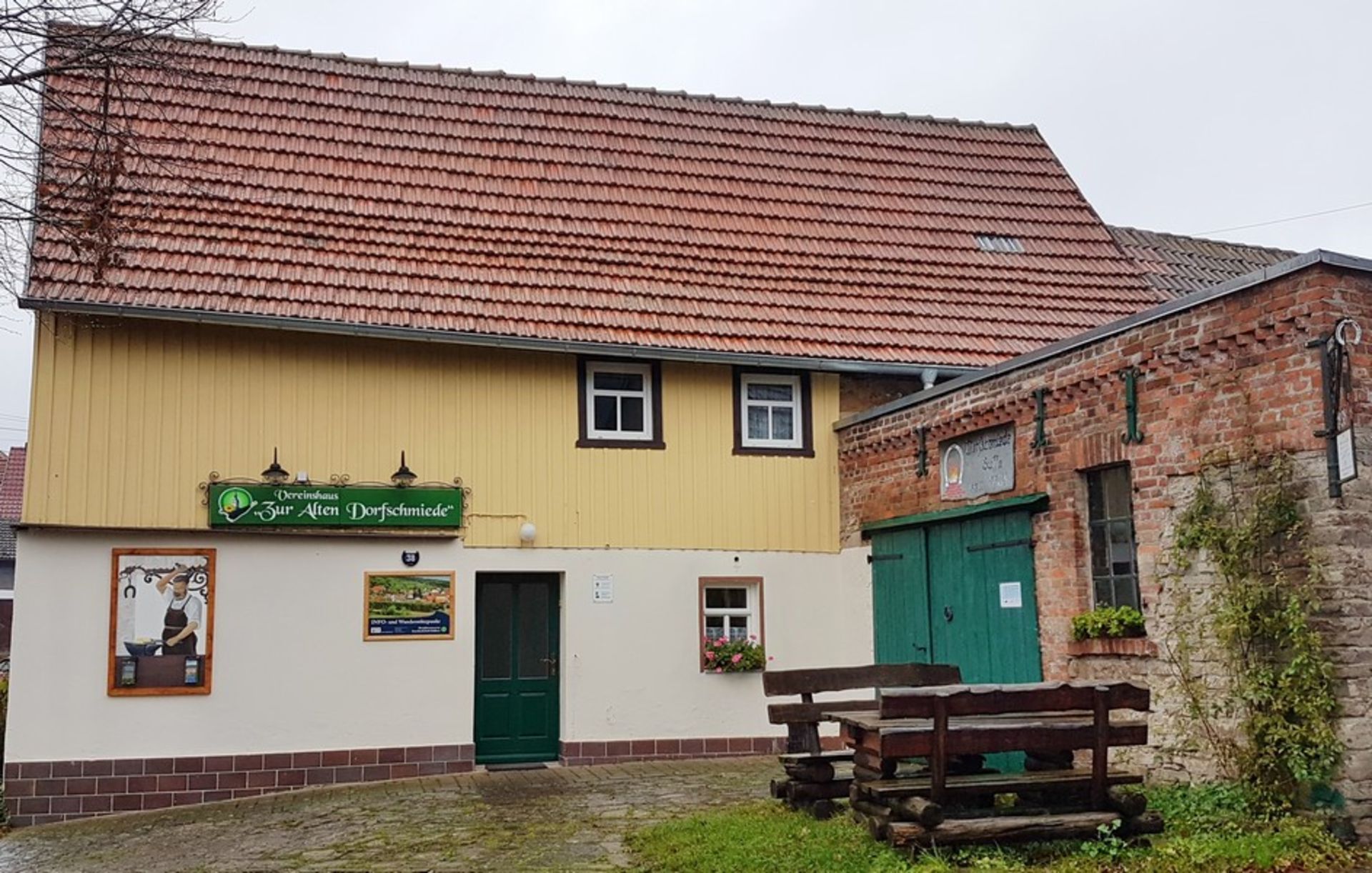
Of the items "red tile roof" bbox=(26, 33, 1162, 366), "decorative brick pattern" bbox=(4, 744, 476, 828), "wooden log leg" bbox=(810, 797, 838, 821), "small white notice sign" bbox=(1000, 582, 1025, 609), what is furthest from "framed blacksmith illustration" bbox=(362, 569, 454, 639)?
"small white notice sign" bbox=(1000, 582, 1025, 609)

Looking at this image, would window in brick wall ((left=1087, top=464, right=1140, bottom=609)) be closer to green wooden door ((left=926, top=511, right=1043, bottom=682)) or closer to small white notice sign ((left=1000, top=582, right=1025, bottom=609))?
green wooden door ((left=926, top=511, right=1043, bottom=682))

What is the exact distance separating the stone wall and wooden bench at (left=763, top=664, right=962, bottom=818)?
138cm

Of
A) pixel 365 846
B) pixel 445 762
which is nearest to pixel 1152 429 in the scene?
pixel 365 846

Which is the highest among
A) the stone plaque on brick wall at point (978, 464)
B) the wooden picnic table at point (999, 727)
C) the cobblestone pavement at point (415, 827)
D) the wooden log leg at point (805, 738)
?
the stone plaque on brick wall at point (978, 464)

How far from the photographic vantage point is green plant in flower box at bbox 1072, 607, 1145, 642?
33.3ft

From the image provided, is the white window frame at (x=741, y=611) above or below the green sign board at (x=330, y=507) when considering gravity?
below

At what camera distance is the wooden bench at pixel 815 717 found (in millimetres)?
9633

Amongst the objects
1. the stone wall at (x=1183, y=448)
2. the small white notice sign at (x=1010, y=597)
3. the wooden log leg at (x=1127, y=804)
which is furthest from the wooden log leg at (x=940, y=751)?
the small white notice sign at (x=1010, y=597)

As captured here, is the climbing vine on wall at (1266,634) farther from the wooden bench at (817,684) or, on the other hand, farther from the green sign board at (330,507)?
the green sign board at (330,507)

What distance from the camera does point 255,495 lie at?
42.1 ft

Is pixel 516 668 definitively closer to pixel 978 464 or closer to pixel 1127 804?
pixel 978 464

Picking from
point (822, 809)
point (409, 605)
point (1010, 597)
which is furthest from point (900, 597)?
point (409, 605)

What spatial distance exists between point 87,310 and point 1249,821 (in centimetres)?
1101

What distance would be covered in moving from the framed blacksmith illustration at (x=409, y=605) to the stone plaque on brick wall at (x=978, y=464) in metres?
5.36
